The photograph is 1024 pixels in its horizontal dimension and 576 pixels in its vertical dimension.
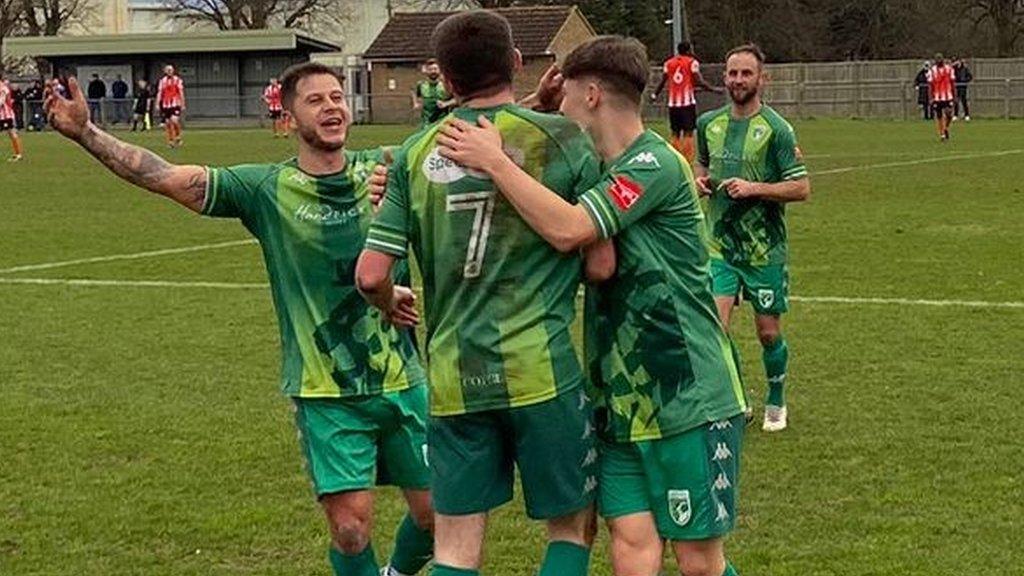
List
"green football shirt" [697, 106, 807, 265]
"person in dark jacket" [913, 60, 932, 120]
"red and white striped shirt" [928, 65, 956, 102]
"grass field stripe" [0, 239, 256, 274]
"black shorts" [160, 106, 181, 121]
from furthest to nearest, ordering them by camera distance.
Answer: "person in dark jacket" [913, 60, 932, 120] < "black shorts" [160, 106, 181, 121] < "red and white striped shirt" [928, 65, 956, 102] < "grass field stripe" [0, 239, 256, 274] < "green football shirt" [697, 106, 807, 265]

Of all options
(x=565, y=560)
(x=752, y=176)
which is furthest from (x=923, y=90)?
(x=565, y=560)

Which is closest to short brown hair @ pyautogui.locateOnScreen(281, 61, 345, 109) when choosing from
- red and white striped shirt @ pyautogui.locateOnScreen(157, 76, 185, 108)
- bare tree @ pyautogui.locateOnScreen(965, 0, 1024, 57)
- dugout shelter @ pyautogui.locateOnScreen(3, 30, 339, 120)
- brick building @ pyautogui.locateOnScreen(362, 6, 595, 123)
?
red and white striped shirt @ pyautogui.locateOnScreen(157, 76, 185, 108)

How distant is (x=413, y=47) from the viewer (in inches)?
2542

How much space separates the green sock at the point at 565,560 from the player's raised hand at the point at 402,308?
779 millimetres

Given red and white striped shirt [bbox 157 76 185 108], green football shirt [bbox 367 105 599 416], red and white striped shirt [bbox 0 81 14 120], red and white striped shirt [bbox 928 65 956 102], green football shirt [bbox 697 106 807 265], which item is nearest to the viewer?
green football shirt [bbox 367 105 599 416]

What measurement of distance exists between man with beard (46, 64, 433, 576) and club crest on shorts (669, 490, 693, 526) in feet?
3.73

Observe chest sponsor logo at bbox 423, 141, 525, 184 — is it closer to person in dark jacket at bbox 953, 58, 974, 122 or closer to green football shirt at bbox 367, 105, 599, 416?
green football shirt at bbox 367, 105, 599, 416

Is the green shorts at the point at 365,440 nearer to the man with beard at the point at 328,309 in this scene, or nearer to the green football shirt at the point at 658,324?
the man with beard at the point at 328,309

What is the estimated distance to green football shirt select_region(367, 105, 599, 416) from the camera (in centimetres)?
449

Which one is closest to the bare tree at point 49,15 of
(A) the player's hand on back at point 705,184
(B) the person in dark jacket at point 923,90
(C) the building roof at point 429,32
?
(C) the building roof at point 429,32

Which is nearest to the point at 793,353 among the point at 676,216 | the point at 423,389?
the point at 423,389

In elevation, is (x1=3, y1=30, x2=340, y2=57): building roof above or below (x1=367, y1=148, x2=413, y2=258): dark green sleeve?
above

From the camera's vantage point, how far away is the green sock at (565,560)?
4703 mm

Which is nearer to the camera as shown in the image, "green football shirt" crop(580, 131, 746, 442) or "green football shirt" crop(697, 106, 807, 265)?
"green football shirt" crop(580, 131, 746, 442)
